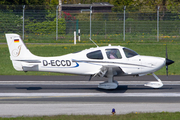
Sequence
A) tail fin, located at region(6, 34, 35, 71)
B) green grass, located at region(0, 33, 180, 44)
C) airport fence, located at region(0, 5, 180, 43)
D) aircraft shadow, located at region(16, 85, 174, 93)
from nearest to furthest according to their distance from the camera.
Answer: tail fin, located at region(6, 34, 35, 71)
aircraft shadow, located at region(16, 85, 174, 93)
airport fence, located at region(0, 5, 180, 43)
green grass, located at region(0, 33, 180, 44)

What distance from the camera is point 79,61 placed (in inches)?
481

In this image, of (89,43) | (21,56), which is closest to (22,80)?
(21,56)

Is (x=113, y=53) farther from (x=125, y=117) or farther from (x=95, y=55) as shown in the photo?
(x=125, y=117)

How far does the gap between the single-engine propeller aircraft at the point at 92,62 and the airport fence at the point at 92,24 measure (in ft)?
49.6

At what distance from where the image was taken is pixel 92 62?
12.2 m

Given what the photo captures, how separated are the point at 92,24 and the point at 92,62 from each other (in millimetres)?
15982

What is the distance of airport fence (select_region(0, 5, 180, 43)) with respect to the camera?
26.7 m

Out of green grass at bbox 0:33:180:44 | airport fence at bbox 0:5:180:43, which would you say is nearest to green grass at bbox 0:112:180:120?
green grass at bbox 0:33:180:44

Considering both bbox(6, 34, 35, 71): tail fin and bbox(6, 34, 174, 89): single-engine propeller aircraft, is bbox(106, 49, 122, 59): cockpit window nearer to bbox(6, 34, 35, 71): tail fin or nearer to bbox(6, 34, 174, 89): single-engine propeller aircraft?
bbox(6, 34, 174, 89): single-engine propeller aircraft

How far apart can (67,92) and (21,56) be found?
257cm

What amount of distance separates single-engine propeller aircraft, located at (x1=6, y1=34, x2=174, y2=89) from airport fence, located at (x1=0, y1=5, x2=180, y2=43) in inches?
596

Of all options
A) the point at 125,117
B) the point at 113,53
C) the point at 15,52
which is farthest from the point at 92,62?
the point at 125,117

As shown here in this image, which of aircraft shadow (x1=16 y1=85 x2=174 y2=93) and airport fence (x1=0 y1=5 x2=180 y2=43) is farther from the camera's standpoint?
airport fence (x1=0 y1=5 x2=180 y2=43)

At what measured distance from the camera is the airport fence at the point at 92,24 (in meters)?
26.7
